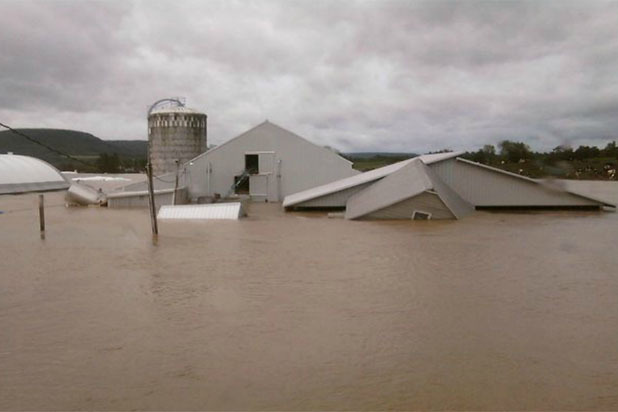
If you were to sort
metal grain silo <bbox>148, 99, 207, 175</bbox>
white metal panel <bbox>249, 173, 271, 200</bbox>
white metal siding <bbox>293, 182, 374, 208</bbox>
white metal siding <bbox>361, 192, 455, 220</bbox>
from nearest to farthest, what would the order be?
1. white metal siding <bbox>361, 192, 455, 220</bbox>
2. white metal siding <bbox>293, 182, 374, 208</bbox>
3. white metal panel <bbox>249, 173, 271, 200</bbox>
4. metal grain silo <bbox>148, 99, 207, 175</bbox>

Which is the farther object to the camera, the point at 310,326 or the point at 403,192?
the point at 403,192

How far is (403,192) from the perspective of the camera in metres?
27.4

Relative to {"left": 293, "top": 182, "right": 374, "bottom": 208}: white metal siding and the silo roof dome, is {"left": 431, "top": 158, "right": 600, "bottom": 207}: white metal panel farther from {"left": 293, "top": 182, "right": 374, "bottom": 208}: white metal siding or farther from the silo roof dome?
the silo roof dome

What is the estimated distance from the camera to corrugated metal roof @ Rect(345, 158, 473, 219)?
2708 cm

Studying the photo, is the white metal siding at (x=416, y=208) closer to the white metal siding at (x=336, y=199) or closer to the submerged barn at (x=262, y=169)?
the white metal siding at (x=336, y=199)

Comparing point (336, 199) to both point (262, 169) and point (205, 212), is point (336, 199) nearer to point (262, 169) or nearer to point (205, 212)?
point (205, 212)

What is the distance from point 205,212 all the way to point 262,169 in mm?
11862

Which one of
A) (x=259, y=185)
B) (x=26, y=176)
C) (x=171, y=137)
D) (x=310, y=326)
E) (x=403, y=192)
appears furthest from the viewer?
(x=171, y=137)

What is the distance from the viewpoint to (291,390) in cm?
693

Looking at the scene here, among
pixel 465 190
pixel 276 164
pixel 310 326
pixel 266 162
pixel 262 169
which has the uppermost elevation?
pixel 266 162

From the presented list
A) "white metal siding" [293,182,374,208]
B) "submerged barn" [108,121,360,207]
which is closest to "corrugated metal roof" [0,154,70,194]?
"white metal siding" [293,182,374,208]

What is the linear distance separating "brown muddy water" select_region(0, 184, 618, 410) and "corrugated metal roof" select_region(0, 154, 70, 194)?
2.47 meters

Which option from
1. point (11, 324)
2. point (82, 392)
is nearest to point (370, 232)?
point (11, 324)

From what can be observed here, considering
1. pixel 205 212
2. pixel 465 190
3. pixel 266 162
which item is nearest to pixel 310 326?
pixel 205 212
